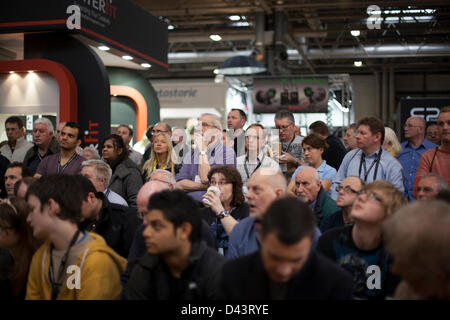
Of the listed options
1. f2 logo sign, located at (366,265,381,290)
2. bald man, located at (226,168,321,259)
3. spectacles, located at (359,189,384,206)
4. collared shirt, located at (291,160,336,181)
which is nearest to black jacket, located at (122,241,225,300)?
bald man, located at (226,168,321,259)

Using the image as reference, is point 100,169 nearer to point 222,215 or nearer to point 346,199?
point 222,215

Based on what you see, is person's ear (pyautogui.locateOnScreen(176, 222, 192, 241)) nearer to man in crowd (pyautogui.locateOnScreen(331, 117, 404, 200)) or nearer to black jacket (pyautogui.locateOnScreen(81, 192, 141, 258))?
black jacket (pyautogui.locateOnScreen(81, 192, 141, 258))

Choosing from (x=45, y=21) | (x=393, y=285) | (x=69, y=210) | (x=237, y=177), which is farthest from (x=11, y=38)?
(x=393, y=285)

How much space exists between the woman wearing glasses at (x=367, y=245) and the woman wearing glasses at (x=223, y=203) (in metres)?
1.03

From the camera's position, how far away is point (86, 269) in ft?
8.33

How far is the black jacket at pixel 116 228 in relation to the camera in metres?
3.51

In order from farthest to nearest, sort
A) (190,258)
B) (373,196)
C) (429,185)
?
(429,185) < (373,196) < (190,258)

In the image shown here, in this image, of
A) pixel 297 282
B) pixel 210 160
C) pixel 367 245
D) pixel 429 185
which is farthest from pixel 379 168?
pixel 297 282

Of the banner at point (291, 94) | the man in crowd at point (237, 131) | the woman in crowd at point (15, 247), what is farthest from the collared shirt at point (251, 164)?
the banner at point (291, 94)

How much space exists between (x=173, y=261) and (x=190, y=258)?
0.26ft

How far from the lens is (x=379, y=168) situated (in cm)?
457

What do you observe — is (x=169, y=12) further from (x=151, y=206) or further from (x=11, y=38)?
(x=151, y=206)

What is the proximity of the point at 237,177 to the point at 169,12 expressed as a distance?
362 inches

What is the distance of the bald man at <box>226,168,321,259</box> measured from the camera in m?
3.07
